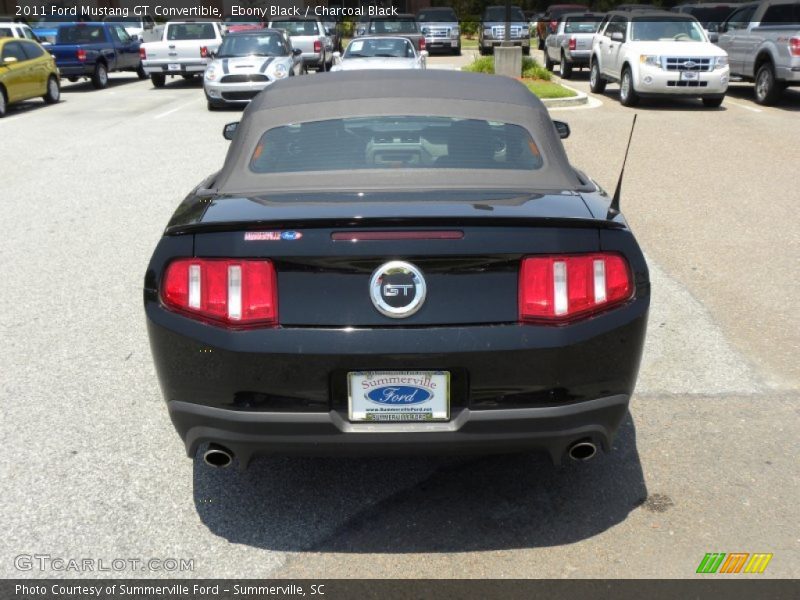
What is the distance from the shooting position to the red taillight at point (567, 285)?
3.33m

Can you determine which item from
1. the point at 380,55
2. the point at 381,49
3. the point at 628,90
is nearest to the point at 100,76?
the point at 381,49

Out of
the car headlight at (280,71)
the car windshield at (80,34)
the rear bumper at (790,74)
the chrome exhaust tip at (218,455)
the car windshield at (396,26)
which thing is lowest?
the car windshield at (396,26)

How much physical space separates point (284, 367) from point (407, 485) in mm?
1055

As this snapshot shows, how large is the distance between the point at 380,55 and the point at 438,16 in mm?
22033

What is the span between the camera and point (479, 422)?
3.32m

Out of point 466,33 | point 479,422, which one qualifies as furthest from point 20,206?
point 466,33

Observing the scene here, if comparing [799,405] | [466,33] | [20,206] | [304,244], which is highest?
[304,244]

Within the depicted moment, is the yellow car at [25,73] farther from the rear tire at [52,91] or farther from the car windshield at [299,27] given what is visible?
the car windshield at [299,27]

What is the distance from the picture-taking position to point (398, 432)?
10.9ft

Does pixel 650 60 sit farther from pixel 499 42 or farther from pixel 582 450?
pixel 499 42

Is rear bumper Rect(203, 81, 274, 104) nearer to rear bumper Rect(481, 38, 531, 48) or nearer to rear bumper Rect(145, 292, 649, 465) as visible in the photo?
rear bumper Rect(145, 292, 649, 465)

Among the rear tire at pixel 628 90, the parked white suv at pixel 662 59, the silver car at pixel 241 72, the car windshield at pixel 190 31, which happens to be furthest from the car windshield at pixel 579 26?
the car windshield at pixel 190 31

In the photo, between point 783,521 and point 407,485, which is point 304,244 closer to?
point 407,485

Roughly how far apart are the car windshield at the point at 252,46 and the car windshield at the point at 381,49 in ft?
5.79
